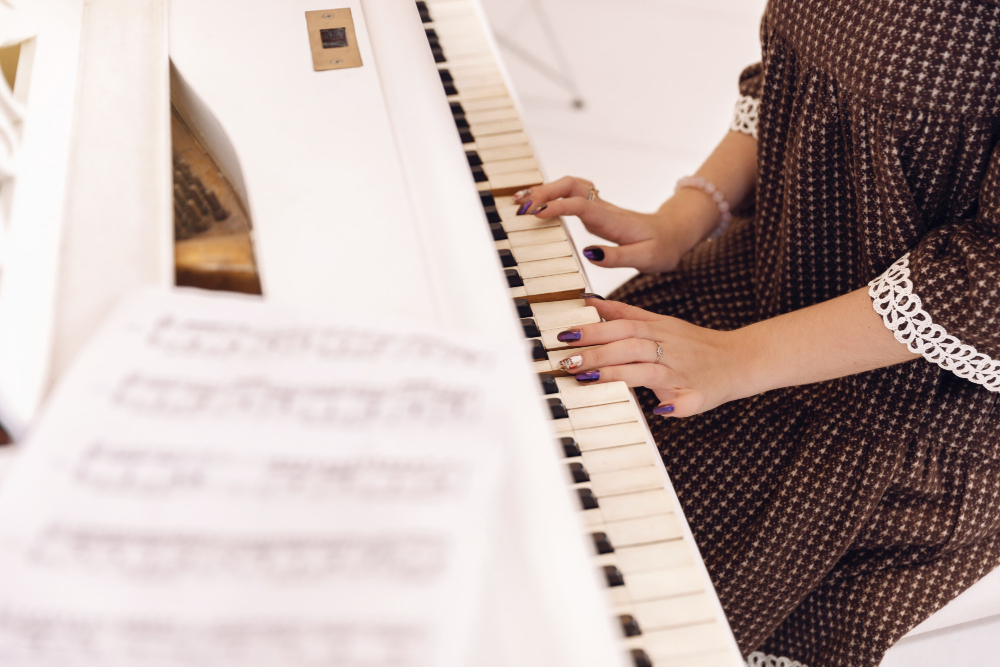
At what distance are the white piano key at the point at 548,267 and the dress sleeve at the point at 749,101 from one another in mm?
451

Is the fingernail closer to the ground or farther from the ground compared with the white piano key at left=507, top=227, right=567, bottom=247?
closer to the ground

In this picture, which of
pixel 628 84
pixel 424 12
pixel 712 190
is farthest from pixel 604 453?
pixel 628 84

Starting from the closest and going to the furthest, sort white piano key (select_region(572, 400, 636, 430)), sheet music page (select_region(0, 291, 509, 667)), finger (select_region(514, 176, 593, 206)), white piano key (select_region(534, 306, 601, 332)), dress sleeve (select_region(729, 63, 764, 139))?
1. sheet music page (select_region(0, 291, 509, 667))
2. white piano key (select_region(572, 400, 636, 430))
3. white piano key (select_region(534, 306, 601, 332))
4. finger (select_region(514, 176, 593, 206))
5. dress sleeve (select_region(729, 63, 764, 139))

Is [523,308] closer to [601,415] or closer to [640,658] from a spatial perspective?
[601,415]

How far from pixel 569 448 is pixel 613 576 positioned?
0.42 ft

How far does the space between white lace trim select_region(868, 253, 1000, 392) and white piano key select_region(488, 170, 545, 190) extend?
446 millimetres

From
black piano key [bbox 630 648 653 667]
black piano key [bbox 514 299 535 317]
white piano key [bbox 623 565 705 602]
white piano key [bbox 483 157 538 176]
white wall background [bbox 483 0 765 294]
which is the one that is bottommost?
black piano key [bbox 630 648 653 667]

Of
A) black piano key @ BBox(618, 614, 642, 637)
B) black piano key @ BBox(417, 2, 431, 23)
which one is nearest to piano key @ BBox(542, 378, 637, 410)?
black piano key @ BBox(618, 614, 642, 637)

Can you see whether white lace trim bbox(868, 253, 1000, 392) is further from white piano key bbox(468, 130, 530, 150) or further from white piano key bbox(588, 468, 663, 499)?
white piano key bbox(468, 130, 530, 150)

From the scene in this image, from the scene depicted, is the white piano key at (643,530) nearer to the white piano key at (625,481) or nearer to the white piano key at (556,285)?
the white piano key at (625,481)

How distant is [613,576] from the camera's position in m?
Result: 0.65

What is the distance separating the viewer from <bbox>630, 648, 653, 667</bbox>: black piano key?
61 centimetres

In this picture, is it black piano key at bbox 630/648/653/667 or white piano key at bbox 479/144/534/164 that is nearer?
black piano key at bbox 630/648/653/667

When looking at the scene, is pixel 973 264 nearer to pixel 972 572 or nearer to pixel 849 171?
pixel 849 171
